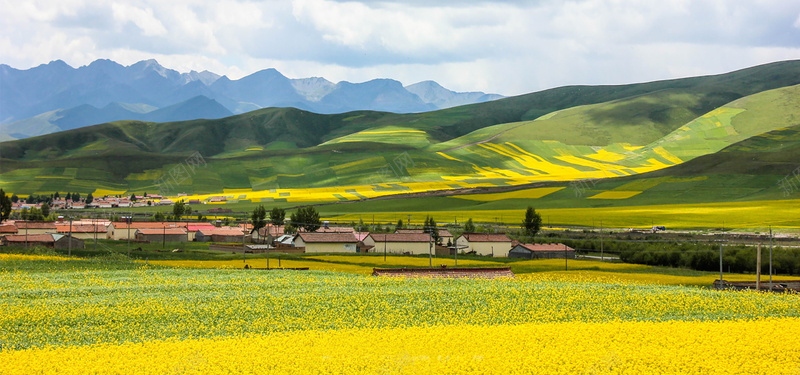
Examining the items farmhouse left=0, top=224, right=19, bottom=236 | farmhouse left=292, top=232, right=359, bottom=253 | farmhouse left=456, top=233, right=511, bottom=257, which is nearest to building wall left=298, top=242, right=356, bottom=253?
farmhouse left=292, top=232, right=359, bottom=253

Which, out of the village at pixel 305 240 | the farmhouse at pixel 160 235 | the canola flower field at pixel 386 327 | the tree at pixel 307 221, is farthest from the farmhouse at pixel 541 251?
the farmhouse at pixel 160 235

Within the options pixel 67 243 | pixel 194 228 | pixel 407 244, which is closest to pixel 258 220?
pixel 194 228

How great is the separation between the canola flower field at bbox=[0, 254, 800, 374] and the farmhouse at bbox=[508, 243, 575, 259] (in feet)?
111

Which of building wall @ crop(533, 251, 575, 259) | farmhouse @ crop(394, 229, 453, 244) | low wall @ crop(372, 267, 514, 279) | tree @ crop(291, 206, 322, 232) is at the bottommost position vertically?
building wall @ crop(533, 251, 575, 259)

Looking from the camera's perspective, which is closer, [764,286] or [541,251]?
[764,286]

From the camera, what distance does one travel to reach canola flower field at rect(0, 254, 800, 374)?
2069cm

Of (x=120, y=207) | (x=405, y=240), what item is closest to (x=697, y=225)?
(x=405, y=240)

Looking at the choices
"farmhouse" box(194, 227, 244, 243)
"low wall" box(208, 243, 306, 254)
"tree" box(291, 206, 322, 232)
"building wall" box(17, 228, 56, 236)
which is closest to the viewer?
"low wall" box(208, 243, 306, 254)

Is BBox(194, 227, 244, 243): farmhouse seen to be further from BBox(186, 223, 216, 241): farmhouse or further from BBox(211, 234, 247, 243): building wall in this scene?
BBox(186, 223, 216, 241): farmhouse

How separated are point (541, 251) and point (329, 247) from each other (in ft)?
77.1

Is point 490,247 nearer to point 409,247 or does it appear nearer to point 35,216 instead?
point 409,247

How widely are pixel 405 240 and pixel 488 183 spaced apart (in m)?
107

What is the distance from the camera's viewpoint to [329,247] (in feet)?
248

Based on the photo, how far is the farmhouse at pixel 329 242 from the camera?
74688 mm
